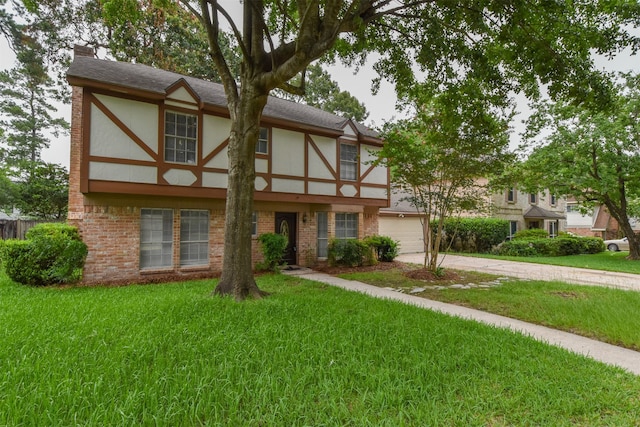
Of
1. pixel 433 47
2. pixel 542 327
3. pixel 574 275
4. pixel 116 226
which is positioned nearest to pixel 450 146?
pixel 433 47

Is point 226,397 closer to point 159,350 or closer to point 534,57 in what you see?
point 159,350

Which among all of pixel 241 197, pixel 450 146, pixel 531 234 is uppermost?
pixel 450 146

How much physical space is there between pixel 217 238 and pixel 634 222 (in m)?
37.9

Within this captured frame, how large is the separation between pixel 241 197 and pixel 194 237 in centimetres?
422

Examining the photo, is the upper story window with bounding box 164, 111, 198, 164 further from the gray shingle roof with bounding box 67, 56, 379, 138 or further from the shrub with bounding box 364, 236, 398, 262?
the shrub with bounding box 364, 236, 398, 262

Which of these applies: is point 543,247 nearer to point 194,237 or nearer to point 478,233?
point 478,233

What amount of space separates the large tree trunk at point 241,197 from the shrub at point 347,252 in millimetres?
5372

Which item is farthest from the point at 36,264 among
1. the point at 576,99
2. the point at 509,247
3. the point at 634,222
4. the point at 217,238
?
the point at 634,222

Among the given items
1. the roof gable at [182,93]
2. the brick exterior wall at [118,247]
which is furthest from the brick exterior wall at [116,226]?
the roof gable at [182,93]

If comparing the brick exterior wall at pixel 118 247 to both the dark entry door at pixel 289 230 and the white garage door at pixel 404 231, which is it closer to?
the dark entry door at pixel 289 230

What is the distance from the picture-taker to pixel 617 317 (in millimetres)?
5301

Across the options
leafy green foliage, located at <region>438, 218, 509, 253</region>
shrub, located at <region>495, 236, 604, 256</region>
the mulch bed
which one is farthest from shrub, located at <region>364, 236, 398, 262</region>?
shrub, located at <region>495, 236, 604, 256</region>

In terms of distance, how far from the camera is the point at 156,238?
29.9 ft

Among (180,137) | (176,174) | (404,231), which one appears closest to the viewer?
(176,174)
